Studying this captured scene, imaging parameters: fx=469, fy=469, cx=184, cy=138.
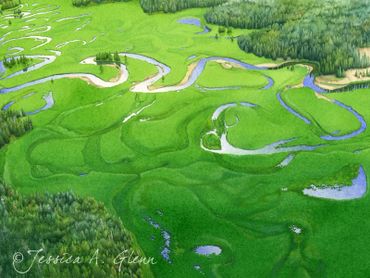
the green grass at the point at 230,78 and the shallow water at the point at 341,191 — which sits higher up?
the green grass at the point at 230,78

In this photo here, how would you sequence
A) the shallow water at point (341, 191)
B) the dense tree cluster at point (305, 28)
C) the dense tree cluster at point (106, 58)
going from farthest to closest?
the dense tree cluster at point (106, 58), the dense tree cluster at point (305, 28), the shallow water at point (341, 191)

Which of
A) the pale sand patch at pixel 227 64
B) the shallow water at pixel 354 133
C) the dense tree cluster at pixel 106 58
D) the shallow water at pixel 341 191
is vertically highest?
the dense tree cluster at pixel 106 58

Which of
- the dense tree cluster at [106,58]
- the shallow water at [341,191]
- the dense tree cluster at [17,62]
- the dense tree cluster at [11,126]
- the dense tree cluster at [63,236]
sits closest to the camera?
the dense tree cluster at [63,236]

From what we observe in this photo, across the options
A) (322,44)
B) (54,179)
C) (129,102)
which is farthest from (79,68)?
(322,44)

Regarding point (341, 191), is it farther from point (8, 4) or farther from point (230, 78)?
point (8, 4)

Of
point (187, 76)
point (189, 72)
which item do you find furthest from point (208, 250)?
point (189, 72)

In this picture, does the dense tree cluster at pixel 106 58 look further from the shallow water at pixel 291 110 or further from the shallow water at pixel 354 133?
the shallow water at pixel 354 133

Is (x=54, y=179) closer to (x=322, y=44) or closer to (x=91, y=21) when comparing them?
(x=322, y=44)

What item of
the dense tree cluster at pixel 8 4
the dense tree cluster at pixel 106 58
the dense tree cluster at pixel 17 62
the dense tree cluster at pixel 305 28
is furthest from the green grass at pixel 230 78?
the dense tree cluster at pixel 8 4
